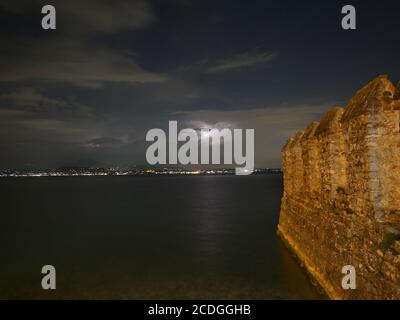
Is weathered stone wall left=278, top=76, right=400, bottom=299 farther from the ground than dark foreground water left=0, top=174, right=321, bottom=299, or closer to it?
farther from the ground

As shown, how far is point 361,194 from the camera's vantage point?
780 centimetres

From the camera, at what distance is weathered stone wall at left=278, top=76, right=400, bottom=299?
278 inches

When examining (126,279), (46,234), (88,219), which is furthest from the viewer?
(88,219)

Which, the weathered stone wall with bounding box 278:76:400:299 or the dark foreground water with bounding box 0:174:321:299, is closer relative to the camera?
the weathered stone wall with bounding box 278:76:400:299

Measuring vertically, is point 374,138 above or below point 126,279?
above

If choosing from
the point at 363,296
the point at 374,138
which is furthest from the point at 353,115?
the point at 363,296

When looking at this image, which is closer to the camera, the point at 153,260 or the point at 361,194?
the point at 361,194

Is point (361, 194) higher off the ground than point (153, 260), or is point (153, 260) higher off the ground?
point (361, 194)

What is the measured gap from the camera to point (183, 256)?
61.1 ft

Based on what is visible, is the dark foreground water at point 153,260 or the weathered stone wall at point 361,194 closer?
the weathered stone wall at point 361,194

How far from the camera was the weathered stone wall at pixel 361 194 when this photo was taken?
23.1 ft

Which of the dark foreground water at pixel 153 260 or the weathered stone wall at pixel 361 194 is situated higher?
the weathered stone wall at pixel 361 194

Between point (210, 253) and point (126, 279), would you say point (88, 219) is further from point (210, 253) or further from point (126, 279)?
point (126, 279)
